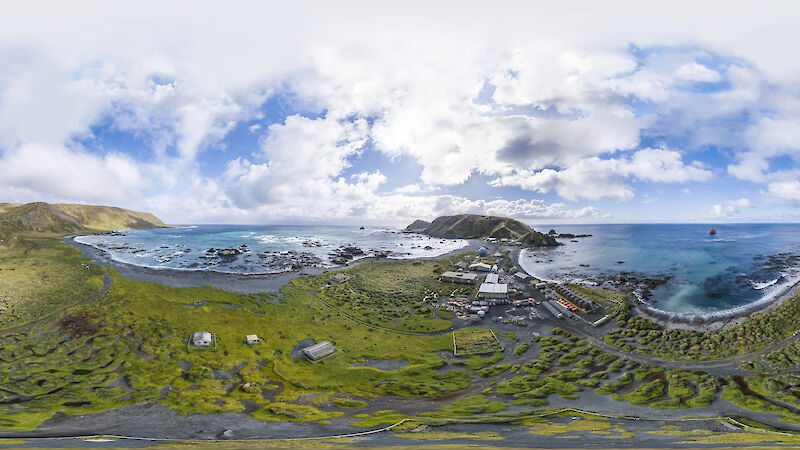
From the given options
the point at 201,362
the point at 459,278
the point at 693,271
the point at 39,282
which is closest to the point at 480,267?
the point at 459,278

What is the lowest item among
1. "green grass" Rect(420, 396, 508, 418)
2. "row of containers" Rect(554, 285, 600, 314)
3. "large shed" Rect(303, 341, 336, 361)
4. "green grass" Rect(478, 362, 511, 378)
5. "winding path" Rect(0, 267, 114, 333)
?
"green grass" Rect(478, 362, 511, 378)

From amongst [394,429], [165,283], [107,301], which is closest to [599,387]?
[394,429]

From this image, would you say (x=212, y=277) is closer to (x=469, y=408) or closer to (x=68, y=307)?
(x=68, y=307)

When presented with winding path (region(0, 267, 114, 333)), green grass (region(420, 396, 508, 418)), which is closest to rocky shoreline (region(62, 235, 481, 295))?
winding path (region(0, 267, 114, 333))

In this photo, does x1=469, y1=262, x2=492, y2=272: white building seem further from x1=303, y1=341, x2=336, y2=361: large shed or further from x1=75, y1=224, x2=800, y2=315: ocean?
x1=303, y1=341, x2=336, y2=361: large shed

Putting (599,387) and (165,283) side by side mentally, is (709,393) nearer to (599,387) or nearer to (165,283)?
(599,387)

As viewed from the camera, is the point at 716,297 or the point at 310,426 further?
the point at 716,297

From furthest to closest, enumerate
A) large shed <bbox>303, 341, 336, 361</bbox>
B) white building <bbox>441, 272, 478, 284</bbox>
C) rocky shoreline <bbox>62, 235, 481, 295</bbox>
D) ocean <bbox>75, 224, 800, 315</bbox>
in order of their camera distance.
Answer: white building <bbox>441, 272, 478, 284</bbox> < rocky shoreline <bbox>62, 235, 481, 295</bbox> < ocean <bbox>75, 224, 800, 315</bbox> < large shed <bbox>303, 341, 336, 361</bbox>

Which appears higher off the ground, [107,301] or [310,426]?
[107,301]
